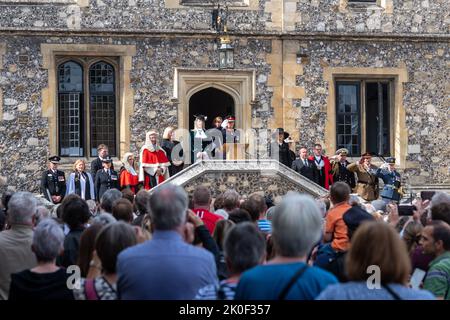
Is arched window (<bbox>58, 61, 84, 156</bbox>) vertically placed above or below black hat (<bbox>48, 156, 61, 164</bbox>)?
above

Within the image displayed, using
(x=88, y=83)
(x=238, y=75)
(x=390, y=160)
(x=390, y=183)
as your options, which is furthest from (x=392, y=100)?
(x=88, y=83)

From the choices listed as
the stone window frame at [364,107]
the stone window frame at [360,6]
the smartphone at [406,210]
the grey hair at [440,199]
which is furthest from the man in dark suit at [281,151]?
the grey hair at [440,199]

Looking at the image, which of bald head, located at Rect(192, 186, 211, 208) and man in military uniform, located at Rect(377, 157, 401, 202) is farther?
man in military uniform, located at Rect(377, 157, 401, 202)

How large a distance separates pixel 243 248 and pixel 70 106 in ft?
50.4

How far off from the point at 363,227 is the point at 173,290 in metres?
1.23

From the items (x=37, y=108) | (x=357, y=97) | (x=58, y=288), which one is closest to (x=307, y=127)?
(x=357, y=97)

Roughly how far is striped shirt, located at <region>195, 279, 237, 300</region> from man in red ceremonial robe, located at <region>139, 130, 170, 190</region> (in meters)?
13.7

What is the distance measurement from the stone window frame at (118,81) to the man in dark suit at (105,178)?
1453 millimetres

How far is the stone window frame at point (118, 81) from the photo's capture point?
67.3 ft

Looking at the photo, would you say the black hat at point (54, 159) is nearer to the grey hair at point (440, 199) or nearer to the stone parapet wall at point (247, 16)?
the stone parapet wall at point (247, 16)

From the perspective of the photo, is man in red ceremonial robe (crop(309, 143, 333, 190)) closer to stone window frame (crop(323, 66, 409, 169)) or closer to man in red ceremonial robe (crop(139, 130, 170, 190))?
stone window frame (crop(323, 66, 409, 169))

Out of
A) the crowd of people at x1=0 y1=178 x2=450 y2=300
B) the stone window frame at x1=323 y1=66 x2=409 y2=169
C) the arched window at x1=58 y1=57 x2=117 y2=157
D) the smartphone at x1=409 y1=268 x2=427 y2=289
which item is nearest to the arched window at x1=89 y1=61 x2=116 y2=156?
the arched window at x1=58 y1=57 x2=117 y2=157

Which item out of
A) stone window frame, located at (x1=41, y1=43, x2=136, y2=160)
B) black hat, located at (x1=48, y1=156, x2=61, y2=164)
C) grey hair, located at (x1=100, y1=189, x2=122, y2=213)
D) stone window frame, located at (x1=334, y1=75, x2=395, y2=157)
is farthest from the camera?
stone window frame, located at (x1=334, y1=75, x2=395, y2=157)

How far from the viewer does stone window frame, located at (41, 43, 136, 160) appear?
20.5m
